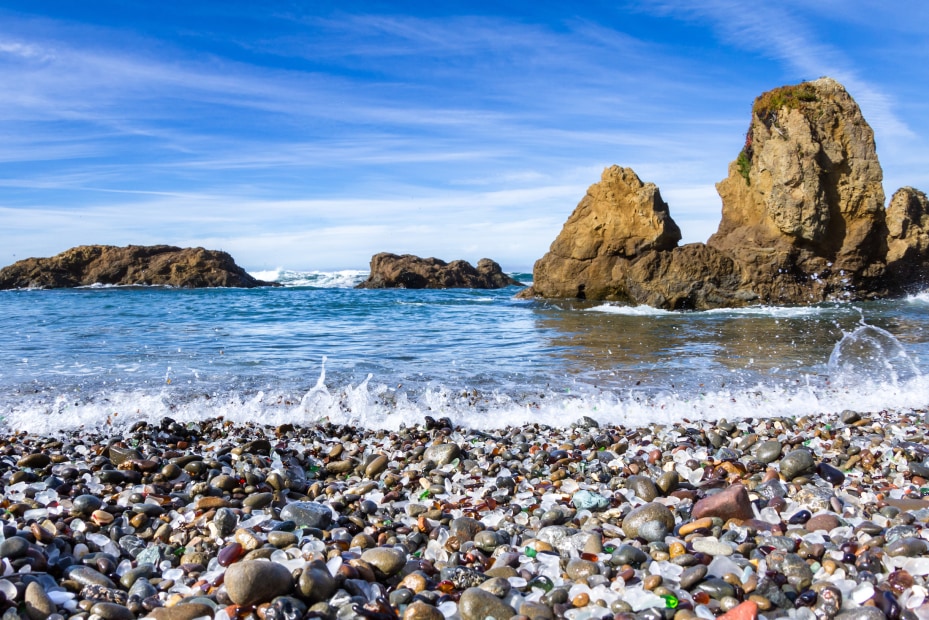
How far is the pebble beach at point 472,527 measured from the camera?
2803 millimetres

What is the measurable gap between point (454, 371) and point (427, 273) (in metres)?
40.1

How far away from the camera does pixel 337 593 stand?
2836 mm

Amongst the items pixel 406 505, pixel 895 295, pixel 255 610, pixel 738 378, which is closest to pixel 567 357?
pixel 738 378

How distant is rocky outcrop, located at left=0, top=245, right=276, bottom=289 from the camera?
48.6 meters

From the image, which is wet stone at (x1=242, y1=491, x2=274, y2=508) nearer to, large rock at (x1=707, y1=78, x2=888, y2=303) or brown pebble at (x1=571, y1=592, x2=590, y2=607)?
brown pebble at (x1=571, y1=592, x2=590, y2=607)

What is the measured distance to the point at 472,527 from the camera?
3.64 metres

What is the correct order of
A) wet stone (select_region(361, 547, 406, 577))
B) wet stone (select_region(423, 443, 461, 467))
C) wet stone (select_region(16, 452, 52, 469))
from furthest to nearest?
wet stone (select_region(423, 443, 461, 467)) → wet stone (select_region(16, 452, 52, 469)) → wet stone (select_region(361, 547, 406, 577))

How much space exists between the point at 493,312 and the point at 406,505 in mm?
19161

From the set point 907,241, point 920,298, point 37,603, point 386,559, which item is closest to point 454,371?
point 386,559

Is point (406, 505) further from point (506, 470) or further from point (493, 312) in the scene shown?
point (493, 312)

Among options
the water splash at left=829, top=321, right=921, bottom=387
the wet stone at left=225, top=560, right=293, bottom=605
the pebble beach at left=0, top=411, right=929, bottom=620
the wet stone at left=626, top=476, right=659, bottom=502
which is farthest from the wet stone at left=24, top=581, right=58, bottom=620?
the water splash at left=829, top=321, right=921, bottom=387

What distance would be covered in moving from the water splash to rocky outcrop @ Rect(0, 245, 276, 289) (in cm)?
4634

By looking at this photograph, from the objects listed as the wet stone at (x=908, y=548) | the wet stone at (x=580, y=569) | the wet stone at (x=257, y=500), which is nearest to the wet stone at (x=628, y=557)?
the wet stone at (x=580, y=569)

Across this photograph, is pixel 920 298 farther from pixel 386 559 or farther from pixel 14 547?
pixel 14 547
